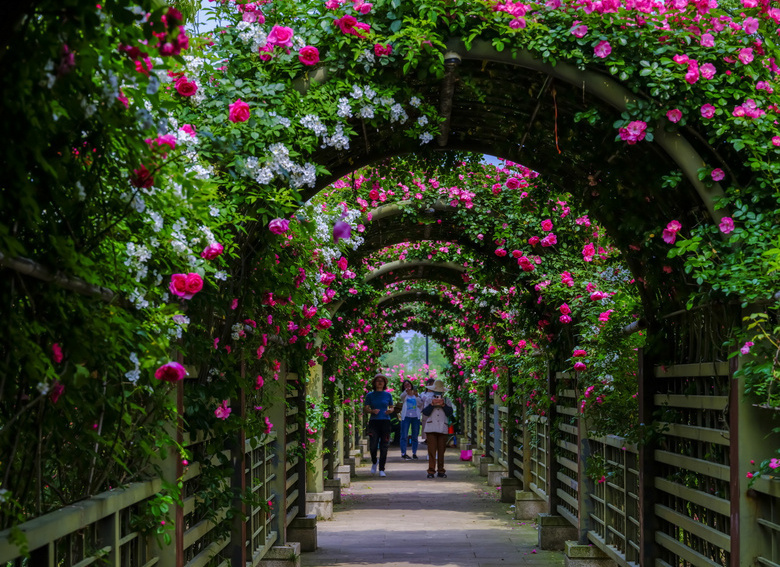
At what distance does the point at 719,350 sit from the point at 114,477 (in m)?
2.65

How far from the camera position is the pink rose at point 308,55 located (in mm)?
4000

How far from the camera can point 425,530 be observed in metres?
9.20

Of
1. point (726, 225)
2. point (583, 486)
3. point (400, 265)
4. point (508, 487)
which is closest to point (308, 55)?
point (726, 225)

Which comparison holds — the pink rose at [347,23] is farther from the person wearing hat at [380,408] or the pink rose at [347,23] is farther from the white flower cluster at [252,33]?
the person wearing hat at [380,408]

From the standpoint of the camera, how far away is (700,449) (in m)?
4.23

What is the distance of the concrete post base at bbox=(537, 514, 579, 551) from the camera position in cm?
803

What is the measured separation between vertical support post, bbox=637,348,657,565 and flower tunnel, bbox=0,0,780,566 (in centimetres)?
2

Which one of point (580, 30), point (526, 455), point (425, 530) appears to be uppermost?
point (580, 30)

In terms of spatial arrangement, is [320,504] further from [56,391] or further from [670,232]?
[56,391]

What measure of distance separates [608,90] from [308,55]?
1363 millimetres

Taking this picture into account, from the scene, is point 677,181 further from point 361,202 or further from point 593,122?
point 361,202

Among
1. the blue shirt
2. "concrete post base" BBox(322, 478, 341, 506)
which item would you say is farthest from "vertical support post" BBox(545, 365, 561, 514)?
the blue shirt

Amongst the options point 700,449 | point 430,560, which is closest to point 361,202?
point 430,560

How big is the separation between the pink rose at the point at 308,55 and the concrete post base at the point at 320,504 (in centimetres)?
684
